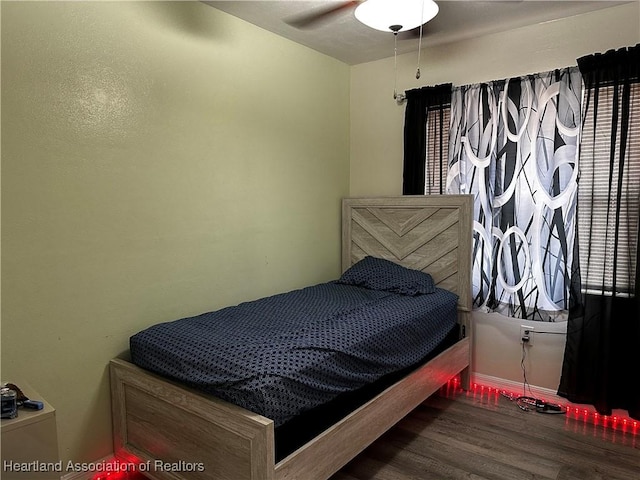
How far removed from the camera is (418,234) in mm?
3430

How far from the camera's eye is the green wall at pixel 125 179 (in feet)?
6.34

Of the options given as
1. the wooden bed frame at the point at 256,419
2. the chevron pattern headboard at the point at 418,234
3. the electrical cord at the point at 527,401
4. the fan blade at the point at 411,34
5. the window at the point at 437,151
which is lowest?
the electrical cord at the point at 527,401

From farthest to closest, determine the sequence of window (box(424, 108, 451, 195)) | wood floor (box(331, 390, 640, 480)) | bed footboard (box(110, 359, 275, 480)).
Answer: window (box(424, 108, 451, 195)) → wood floor (box(331, 390, 640, 480)) → bed footboard (box(110, 359, 275, 480))

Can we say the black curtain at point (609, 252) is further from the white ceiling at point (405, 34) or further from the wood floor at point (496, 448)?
the white ceiling at point (405, 34)

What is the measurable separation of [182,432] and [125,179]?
49.8 inches

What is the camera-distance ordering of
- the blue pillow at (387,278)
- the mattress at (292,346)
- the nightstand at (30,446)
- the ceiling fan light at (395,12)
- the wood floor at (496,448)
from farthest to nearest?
the blue pillow at (387,278)
the wood floor at (496,448)
the ceiling fan light at (395,12)
the mattress at (292,346)
the nightstand at (30,446)

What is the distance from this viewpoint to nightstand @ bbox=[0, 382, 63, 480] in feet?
4.79

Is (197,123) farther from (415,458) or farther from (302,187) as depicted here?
(415,458)

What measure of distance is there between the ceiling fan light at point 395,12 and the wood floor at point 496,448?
229 cm

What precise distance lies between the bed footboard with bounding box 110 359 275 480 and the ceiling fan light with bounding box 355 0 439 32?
1.91 meters

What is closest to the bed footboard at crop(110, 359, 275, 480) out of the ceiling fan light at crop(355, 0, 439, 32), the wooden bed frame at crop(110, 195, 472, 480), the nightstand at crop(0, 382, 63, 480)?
the wooden bed frame at crop(110, 195, 472, 480)

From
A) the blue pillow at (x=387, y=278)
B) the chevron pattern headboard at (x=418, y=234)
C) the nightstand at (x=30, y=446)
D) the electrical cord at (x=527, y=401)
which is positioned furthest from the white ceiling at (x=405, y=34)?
the nightstand at (x=30, y=446)

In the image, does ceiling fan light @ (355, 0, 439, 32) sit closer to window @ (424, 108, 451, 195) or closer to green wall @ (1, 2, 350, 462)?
green wall @ (1, 2, 350, 462)

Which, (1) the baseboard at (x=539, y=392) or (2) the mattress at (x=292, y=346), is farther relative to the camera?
(1) the baseboard at (x=539, y=392)
